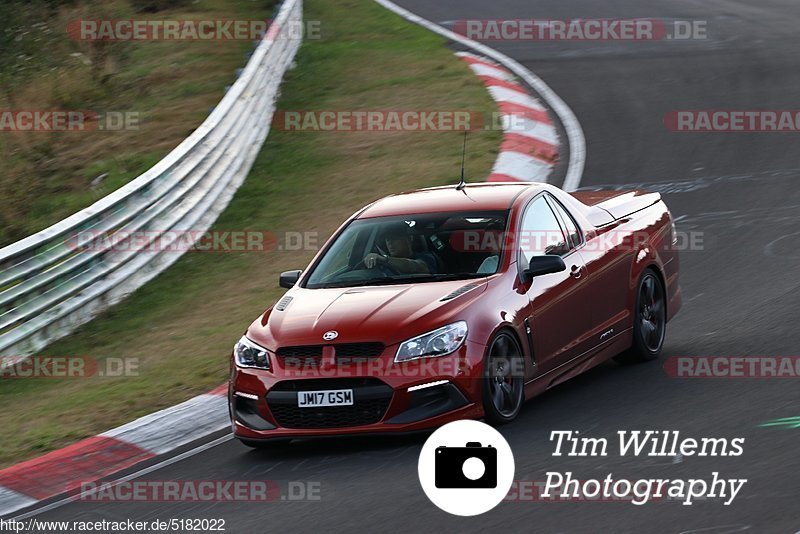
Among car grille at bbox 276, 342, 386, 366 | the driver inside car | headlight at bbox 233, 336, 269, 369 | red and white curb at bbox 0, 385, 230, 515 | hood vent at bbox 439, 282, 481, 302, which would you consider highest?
the driver inside car

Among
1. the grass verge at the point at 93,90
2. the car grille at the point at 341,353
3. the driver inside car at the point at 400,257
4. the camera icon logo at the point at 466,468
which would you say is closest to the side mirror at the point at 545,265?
the driver inside car at the point at 400,257

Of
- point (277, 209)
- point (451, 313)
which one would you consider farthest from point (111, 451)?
point (277, 209)

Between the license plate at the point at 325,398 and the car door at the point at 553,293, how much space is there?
1.26 metres

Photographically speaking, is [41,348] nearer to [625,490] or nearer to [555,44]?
[625,490]

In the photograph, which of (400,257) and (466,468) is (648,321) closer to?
(400,257)

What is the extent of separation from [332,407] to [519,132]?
9109mm

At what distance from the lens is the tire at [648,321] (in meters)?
9.30

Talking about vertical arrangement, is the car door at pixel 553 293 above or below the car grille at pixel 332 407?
above

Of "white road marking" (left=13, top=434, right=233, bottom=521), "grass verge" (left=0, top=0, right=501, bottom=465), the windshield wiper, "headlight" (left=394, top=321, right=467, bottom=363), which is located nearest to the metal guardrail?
"grass verge" (left=0, top=0, right=501, bottom=465)

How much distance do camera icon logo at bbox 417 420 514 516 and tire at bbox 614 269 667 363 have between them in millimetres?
1993

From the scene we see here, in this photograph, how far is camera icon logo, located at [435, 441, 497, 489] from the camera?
6766 millimetres

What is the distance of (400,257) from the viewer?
28.1ft

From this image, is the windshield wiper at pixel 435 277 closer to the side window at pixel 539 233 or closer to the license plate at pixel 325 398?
the side window at pixel 539 233

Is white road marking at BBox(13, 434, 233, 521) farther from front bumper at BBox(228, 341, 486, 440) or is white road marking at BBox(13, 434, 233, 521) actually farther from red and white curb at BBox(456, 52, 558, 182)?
red and white curb at BBox(456, 52, 558, 182)
